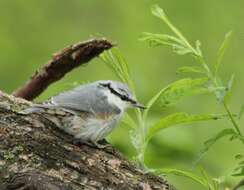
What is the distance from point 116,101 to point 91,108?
0.45ft

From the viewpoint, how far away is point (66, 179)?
3938mm

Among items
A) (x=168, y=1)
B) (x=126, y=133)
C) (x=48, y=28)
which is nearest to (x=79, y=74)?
(x=48, y=28)

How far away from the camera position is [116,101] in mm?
4582

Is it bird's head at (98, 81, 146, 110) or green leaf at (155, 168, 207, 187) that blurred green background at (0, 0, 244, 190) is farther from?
green leaf at (155, 168, 207, 187)

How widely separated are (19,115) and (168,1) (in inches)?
169

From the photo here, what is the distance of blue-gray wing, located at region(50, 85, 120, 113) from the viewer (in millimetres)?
4465

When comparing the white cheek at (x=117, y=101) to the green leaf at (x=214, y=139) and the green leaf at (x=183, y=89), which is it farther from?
the green leaf at (x=214, y=139)

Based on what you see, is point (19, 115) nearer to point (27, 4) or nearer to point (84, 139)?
Result: point (84, 139)

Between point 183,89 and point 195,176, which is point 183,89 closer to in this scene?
point 183,89

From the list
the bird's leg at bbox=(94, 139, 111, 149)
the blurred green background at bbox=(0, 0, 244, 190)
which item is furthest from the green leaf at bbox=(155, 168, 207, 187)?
the blurred green background at bbox=(0, 0, 244, 190)

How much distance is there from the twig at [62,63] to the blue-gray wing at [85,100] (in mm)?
185

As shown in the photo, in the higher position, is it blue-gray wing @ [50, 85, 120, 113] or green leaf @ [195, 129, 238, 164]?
blue-gray wing @ [50, 85, 120, 113]

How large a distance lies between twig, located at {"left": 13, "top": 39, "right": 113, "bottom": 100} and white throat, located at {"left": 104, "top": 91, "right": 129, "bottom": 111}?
0.20m

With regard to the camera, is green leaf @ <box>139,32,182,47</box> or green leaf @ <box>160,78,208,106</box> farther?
green leaf @ <box>139,32,182,47</box>
